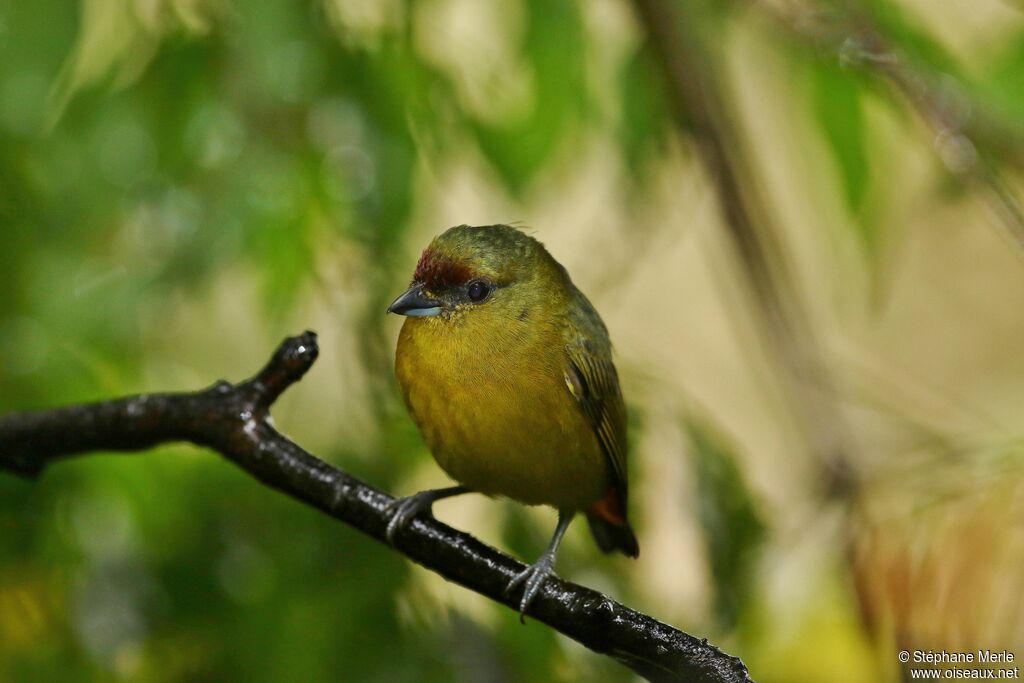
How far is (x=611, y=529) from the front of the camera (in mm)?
3805

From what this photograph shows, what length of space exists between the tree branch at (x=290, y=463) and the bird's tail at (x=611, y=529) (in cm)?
107

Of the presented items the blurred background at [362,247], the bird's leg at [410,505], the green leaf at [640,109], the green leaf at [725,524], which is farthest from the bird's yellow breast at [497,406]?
the green leaf at [640,109]

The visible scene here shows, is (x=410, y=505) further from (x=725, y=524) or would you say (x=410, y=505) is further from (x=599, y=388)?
(x=725, y=524)

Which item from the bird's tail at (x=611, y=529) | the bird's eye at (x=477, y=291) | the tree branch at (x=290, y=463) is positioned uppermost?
the bird's eye at (x=477, y=291)

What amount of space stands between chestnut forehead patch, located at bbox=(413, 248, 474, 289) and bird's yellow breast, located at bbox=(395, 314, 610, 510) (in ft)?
0.32

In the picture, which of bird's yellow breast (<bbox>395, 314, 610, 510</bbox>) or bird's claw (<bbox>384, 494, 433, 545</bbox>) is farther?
bird's yellow breast (<bbox>395, 314, 610, 510</bbox>)

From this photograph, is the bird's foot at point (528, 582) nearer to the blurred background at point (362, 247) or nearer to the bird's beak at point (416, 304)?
the blurred background at point (362, 247)

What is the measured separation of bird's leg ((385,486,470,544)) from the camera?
262cm

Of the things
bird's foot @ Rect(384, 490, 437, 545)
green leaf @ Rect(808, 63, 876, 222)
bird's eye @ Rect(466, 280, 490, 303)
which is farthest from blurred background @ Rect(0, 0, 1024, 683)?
bird's eye @ Rect(466, 280, 490, 303)

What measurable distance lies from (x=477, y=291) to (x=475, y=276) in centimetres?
5

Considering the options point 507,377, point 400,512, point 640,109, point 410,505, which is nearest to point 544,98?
point 640,109

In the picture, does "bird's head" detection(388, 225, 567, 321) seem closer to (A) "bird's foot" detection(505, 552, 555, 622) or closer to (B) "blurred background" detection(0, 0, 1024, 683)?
(B) "blurred background" detection(0, 0, 1024, 683)

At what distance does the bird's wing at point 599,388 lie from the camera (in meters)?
3.24

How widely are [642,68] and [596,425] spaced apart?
1346mm
